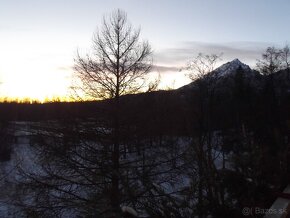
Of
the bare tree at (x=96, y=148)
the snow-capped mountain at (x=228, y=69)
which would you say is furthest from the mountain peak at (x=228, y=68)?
the bare tree at (x=96, y=148)

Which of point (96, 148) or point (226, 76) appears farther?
point (226, 76)

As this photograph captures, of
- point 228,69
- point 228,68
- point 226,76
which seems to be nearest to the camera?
point 226,76

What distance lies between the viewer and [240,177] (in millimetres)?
7188

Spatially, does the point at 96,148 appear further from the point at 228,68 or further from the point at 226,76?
the point at 228,68

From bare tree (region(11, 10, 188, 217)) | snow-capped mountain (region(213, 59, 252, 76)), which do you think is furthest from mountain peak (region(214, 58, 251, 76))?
bare tree (region(11, 10, 188, 217))

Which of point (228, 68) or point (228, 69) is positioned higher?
point (228, 69)

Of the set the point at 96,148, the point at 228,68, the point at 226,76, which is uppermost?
the point at 228,68

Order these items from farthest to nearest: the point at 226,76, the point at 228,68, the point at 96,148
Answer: the point at 228,68 → the point at 226,76 → the point at 96,148

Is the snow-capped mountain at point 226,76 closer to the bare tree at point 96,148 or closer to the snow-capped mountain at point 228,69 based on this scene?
the snow-capped mountain at point 228,69

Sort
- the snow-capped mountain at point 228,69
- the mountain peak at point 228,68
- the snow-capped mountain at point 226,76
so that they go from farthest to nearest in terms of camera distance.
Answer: the mountain peak at point 228,68 < the snow-capped mountain at point 228,69 < the snow-capped mountain at point 226,76

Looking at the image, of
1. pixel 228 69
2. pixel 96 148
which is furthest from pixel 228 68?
pixel 96 148

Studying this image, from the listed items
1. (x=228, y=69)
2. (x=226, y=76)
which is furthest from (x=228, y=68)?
(x=226, y=76)

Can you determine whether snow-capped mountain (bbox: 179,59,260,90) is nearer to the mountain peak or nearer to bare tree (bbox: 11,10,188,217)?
the mountain peak

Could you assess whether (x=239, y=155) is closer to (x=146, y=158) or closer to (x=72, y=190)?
(x=146, y=158)
